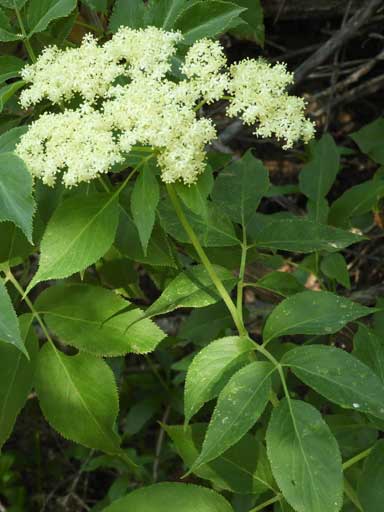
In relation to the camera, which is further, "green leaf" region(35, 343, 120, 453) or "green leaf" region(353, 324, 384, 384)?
"green leaf" region(353, 324, 384, 384)

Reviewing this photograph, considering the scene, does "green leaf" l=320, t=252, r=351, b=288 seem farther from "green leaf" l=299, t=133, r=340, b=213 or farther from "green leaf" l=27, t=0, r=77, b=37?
"green leaf" l=27, t=0, r=77, b=37

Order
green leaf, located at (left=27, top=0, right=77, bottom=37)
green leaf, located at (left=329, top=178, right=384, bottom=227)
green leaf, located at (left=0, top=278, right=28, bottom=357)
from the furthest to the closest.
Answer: green leaf, located at (left=329, top=178, right=384, bottom=227), green leaf, located at (left=27, top=0, right=77, bottom=37), green leaf, located at (left=0, top=278, right=28, bottom=357)

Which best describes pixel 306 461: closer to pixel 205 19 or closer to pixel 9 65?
pixel 205 19

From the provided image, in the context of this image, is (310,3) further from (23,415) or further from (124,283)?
(23,415)

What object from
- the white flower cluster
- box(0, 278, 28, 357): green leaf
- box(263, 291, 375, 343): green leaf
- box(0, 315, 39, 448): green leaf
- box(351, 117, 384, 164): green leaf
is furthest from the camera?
box(351, 117, 384, 164): green leaf

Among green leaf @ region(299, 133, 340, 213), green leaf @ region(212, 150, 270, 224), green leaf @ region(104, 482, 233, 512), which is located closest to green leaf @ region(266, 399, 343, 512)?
green leaf @ region(104, 482, 233, 512)

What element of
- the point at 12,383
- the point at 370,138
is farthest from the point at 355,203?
the point at 12,383
